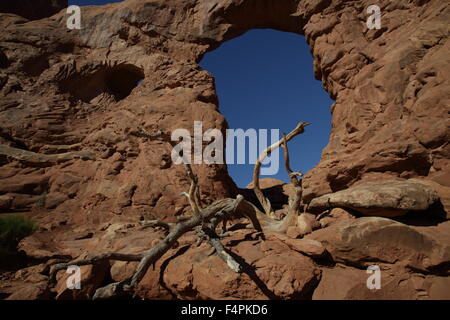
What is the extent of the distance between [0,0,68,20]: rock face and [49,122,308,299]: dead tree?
928 inches

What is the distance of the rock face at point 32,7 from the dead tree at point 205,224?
23.6 metres

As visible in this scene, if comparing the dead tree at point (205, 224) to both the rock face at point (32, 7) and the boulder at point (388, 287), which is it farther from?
the rock face at point (32, 7)

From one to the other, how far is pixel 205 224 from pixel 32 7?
26819 millimetres

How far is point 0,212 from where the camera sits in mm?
10633

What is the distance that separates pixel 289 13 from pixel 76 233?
1615cm

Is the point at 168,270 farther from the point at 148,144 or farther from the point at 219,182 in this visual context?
the point at 148,144

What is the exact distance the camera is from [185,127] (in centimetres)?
1232

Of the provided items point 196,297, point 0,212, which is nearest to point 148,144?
point 0,212

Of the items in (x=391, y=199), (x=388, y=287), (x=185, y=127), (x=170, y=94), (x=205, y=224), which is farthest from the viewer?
(x=170, y=94)

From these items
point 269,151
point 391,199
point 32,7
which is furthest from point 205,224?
point 32,7

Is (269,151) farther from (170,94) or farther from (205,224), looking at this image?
(170,94)

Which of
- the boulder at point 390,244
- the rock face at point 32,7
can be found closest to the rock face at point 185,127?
the boulder at point 390,244

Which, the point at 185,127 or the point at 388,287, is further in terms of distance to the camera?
the point at 185,127
